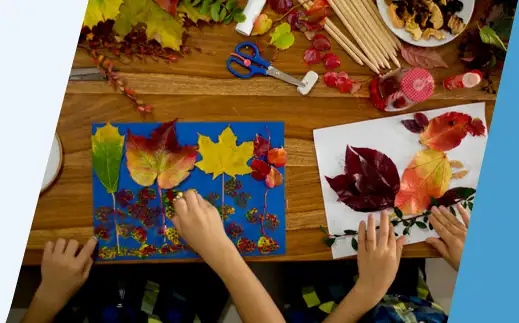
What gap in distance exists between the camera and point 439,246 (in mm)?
758

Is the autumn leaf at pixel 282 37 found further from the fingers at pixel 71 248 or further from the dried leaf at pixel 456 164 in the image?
the fingers at pixel 71 248

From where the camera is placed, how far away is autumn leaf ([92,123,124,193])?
2.39ft

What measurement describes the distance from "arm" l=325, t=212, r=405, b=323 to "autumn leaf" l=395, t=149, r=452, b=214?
2.1 inches

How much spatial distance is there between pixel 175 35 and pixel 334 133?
1.14 ft

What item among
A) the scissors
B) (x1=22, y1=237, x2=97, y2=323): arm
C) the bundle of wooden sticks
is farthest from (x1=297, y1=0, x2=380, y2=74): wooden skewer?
(x1=22, y1=237, x2=97, y2=323): arm

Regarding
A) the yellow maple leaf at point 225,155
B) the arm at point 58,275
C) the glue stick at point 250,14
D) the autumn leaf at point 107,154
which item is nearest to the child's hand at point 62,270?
the arm at point 58,275

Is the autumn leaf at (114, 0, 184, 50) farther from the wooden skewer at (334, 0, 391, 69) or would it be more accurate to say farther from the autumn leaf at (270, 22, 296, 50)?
the wooden skewer at (334, 0, 391, 69)

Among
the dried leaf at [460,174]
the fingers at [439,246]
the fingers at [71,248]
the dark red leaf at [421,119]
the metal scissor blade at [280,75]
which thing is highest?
the metal scissor blade at [280,75]

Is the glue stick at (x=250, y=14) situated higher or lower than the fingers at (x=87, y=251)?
higher

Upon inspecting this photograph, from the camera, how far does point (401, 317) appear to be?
81 centimetres

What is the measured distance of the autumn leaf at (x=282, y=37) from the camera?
74 centimetres

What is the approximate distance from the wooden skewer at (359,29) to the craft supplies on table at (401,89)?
40 millimetres

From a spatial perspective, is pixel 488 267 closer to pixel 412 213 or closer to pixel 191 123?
pixel 412 213

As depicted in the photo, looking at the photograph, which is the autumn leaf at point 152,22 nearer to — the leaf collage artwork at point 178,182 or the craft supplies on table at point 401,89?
the leaf collage artwork at point 178,182
